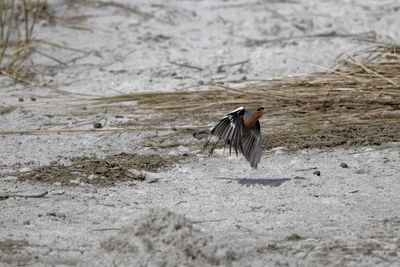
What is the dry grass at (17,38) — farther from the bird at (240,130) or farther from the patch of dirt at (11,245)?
the patch of dirt at (11,245)

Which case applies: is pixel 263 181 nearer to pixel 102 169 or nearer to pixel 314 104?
pixel 102 169

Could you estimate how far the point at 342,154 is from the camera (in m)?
4.93

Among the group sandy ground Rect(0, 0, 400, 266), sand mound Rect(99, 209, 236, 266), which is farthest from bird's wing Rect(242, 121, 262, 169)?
sand mound Rect(99, 209, 236, 266)

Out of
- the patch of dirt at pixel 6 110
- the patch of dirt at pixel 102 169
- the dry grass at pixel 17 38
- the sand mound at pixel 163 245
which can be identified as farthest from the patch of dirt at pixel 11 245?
the dry grass at pixel 17 38

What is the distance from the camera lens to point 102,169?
4746mm

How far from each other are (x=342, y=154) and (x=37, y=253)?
193 cm

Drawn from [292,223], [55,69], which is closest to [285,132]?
[292,223]

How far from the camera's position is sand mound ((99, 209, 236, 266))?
11.0ft

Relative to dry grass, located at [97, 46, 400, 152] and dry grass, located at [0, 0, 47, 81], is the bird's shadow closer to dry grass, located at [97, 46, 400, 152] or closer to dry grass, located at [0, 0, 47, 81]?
dry grass, located at [97, 46, 400, 152]

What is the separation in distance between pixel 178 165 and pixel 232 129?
39 centimetres

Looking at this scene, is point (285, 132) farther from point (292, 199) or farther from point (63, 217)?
point (63, 217)

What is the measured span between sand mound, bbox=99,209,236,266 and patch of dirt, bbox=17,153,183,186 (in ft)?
3.55

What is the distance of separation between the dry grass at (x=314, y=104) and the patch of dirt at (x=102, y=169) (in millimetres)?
613

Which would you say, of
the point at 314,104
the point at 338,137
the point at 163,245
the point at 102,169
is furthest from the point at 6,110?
the point at 163,245
